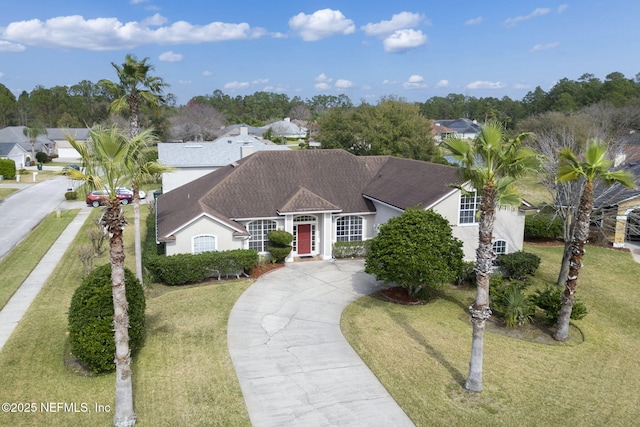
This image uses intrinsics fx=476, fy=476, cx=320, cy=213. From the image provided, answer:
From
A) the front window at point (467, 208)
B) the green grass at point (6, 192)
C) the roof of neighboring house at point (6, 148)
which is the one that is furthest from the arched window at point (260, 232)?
the roof of neighboring house at point (6, 148)

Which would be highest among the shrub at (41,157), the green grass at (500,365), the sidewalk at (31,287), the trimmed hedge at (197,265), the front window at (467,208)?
the shrub at (41,157)

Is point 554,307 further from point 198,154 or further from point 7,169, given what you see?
point 7,169

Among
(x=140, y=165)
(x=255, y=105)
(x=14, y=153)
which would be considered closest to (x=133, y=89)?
(x=140, y=165)

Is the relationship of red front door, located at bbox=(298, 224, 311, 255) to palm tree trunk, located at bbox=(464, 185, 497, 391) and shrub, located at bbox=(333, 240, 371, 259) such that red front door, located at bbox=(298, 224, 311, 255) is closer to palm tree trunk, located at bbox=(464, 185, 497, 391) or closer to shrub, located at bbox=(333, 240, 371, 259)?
shrub, located at bbox=(333, 240, 371, 259)

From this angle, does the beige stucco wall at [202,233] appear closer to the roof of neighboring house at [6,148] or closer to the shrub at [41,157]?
the roof of neighboring house at [6,148]

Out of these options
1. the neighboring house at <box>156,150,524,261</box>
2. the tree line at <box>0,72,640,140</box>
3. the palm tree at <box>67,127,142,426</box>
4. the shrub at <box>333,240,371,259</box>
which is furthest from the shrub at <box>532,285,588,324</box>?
the tree line at <box>0,72,640,140</box>

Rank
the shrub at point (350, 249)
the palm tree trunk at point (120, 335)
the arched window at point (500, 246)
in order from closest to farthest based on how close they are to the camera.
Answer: the palm tree trunk at point (120, 335) → the arched window at point (500, 246) → the shrub at point (350, 249)
